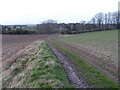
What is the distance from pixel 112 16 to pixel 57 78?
11298 centimetres

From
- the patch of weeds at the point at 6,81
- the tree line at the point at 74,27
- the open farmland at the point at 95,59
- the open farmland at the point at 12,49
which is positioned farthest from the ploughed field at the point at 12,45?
the tree line at the point at 74,27

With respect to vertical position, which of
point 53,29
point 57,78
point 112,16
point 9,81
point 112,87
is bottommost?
point 9,81

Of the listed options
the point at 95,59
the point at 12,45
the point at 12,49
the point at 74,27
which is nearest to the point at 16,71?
the point at 95,59

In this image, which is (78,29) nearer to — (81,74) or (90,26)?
(90,26)

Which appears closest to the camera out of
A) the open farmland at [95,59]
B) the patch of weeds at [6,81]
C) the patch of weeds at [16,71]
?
the open farmland at [95,59]

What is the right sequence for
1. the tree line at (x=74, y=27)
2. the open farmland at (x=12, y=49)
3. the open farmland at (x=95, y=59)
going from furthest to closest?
the tree line at (x=74, y=27), the open farmland at (x=12, y=49), the open farmland at (x=95, y=59)

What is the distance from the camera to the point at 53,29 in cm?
8844

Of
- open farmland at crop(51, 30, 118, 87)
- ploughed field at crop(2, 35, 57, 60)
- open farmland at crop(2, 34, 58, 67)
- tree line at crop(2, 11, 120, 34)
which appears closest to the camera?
open farmland at crop(51, 30, 118, 87)

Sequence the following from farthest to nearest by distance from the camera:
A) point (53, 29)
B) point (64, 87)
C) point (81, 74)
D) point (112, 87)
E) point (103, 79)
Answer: point (53, 29) < point (81, 74) < point (103, 79) < point (112, 87) < point (64, 87)

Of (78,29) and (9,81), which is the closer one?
Answer: (9,81)

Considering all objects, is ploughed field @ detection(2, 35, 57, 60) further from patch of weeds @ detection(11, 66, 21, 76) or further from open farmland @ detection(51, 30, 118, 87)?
patch of weeds @ detection(11, 66, 21, 76)

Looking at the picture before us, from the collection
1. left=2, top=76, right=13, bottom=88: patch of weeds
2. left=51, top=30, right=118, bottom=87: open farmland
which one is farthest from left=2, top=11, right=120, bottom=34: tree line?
left=2, top=76, right=13, bottom=88: patch of weeds

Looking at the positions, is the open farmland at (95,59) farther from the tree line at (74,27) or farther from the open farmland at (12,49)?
the tree line at (74,27)

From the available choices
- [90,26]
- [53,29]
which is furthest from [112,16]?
[53,29]
